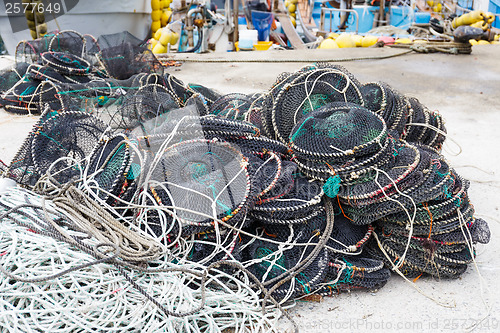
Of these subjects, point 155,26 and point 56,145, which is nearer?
point 56,145

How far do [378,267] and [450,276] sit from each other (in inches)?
17.5

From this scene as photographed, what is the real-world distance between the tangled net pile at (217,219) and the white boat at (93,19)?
1157 centimetres

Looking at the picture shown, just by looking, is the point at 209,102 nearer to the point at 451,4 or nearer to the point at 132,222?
the point at 132,222

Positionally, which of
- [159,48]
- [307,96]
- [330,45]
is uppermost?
[307,96]

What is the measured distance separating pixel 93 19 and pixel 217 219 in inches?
514

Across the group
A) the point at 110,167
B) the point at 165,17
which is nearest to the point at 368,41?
the point at 165,17

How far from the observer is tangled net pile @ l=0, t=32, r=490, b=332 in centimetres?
212

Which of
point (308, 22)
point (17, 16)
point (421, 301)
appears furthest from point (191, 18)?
point (421, 301)

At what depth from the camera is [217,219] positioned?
2.36 meters

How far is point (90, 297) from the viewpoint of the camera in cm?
205

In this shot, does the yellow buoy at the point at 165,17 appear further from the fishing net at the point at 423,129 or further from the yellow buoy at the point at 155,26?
the fishing net at the point at 423,129

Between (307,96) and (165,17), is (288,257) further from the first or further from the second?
(165,17)

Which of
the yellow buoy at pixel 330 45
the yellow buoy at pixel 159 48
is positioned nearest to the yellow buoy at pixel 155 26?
the yellow buoy at pixel 159 48

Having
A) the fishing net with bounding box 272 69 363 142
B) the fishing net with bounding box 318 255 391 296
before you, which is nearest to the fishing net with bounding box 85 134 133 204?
the fishing net with bounding box 272 69 363 142
